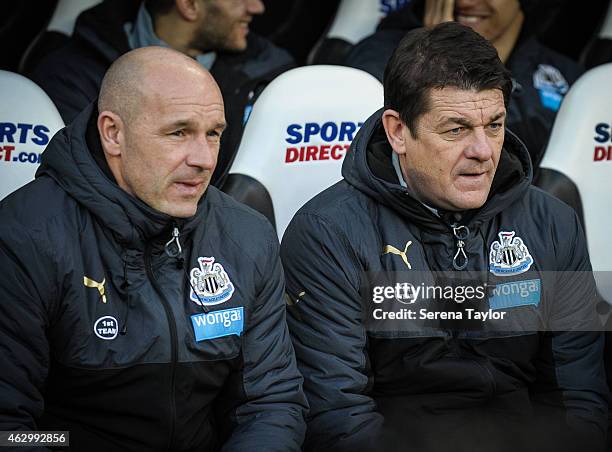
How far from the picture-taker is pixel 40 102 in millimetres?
2773

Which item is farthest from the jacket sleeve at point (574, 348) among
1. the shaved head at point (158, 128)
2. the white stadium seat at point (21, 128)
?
the white stadium seat at point (21, 128)

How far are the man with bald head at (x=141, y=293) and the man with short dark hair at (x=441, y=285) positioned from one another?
0.14m

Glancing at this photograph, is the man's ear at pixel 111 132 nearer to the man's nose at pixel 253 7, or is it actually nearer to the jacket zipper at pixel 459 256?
the jacket zipper at pixel 459 256

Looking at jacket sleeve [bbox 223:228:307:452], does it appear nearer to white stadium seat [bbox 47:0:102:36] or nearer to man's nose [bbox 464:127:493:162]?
man's nose [bbox 464:127:493:162]

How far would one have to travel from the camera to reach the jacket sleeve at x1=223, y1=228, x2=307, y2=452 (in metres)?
2.19

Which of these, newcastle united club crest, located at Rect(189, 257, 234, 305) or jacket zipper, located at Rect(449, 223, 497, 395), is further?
jacket zipper, located at Rect(449, 223, 497, 395)

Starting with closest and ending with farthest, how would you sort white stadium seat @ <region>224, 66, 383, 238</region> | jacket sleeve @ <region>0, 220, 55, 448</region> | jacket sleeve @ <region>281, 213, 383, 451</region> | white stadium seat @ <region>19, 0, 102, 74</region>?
jacket sleeve @ <region>0, 220, 55, 448</region>
jacket sleeve @ <region>281, 213, 383, 451</region>
white stadium seat @ <region>224, 66, 383, 238</region>
white stadium seat @ <region>19, 0, 102, 74</region>

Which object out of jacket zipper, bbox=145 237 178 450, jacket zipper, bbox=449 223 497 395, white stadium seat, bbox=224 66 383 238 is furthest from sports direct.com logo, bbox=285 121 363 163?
jacket zipper, bbox=145 237 178 450

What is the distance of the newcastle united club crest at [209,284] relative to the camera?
7.20 feet

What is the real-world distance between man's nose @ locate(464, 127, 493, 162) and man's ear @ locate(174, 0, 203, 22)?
1471mm

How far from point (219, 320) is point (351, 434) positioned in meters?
0.35

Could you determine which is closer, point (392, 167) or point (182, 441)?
point (182, 441)

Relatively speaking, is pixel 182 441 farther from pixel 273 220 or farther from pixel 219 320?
pixel 273 220

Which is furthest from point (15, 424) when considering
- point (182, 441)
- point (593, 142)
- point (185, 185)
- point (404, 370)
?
point (593, 142)
